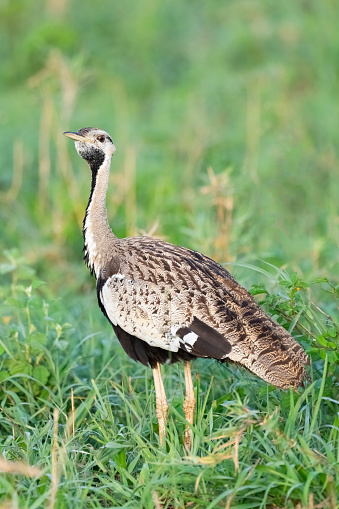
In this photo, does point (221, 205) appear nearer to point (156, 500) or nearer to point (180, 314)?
point (180, 314)

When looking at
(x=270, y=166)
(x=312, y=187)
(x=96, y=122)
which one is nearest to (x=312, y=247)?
(x=312, y=187)

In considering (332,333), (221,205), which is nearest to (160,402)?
Answer: (332,333)

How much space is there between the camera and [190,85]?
911cm

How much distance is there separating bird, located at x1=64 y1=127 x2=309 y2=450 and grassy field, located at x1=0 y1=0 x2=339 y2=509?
4.6 inches

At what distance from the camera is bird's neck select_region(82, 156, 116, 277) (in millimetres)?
3645

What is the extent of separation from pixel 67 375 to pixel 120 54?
21.7 ft

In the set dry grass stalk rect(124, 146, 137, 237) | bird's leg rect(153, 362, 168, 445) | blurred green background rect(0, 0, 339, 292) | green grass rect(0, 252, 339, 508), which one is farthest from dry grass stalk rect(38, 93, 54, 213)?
bird's leg rect(153, 362, 168, 445)

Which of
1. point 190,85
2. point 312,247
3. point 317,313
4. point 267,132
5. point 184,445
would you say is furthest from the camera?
point 190,85

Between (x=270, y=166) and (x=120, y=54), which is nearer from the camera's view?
(x=270, y=166)

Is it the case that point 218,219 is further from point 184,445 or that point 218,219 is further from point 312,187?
point 184,445

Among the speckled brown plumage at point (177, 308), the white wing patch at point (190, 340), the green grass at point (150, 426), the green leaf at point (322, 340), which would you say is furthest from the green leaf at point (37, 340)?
the green leaf at point (322, 340)

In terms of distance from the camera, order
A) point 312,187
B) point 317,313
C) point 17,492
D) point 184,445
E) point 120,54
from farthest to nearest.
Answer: point 120,54
point 312,187
point 317,313
point 184,445
point 17,492

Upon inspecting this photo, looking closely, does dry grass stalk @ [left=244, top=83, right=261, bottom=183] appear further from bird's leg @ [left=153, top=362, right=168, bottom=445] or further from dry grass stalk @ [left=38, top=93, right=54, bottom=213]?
bird's leg @ [left=153, top=362, right=168, bottom=445]

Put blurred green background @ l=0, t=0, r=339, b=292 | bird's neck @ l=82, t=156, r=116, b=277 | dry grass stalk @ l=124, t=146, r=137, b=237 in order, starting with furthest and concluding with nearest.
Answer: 1. dry grass stalk @ l=124, t=146, r=137, b=237
2. blurred green background @ l=0, t=0, r=339, b=292
3. bird's neck @ l=82, t=156, r=116, b=277
